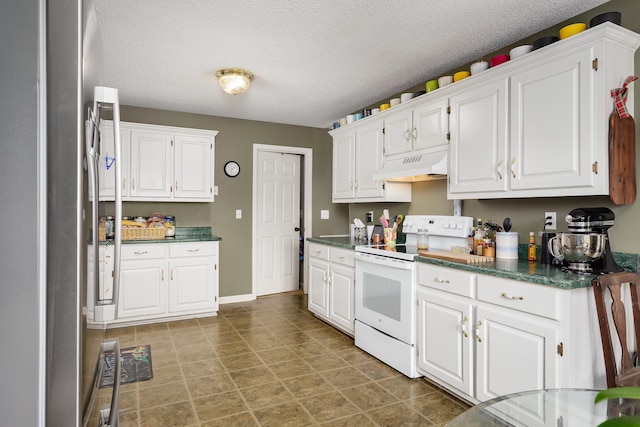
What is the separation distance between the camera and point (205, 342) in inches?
138

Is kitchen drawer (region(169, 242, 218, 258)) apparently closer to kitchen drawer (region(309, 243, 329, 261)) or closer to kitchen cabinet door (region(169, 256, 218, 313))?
kitchen cabinet door (region(169, 256, 218, 313))

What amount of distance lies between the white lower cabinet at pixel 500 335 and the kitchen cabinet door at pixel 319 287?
1431 mm

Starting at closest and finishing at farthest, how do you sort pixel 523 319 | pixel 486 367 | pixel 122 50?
pixel 523 319 < pixel 486 367 < pixel 122 50

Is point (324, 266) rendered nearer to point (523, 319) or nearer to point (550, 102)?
point (523, 319)

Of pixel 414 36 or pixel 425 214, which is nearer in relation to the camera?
pixel 414 36

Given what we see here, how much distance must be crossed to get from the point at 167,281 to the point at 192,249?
0.43 metres

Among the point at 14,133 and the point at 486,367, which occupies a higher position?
the point at 14,133

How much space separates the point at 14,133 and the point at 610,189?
248cm

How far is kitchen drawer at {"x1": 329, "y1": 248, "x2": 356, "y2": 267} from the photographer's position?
353 centimetres

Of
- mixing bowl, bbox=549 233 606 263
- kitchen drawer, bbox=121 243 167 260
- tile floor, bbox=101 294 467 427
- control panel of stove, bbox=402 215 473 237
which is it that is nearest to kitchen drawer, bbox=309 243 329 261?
tile floor, bbox=101 294 467 427

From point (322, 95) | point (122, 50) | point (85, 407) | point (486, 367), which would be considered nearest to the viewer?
point (85, 407)

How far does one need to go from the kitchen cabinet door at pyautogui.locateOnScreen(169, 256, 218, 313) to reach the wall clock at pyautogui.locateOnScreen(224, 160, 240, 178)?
1.23 meters

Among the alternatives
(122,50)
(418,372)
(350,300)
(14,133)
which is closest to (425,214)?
(350,300)

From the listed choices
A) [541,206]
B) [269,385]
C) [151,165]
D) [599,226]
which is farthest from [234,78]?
[599,226]
